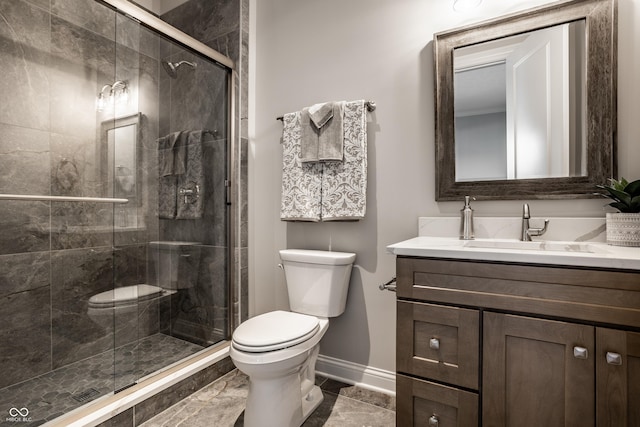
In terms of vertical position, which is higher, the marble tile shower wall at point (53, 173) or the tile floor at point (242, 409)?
the marble tile shower wall at point (53, 173)

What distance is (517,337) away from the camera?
3.27 ft

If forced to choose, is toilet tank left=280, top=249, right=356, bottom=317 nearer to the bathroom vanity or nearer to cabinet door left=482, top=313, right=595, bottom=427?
the bathroom vanity

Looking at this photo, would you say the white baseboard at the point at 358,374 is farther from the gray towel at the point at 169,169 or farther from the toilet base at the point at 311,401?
the gray towel at the point at 169,169

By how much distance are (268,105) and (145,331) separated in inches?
63.0

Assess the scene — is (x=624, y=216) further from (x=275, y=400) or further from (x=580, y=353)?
(x=275, y=400)

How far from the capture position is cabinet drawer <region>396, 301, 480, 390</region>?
3.47 feet

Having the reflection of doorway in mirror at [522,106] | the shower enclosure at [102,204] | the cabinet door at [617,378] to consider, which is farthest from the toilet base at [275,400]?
the reflection of doorway in mirror at [522,106]

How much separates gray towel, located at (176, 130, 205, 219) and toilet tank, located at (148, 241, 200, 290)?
0.66 ft

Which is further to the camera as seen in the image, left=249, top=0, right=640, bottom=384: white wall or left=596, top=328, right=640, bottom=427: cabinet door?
left=249, top=0, right=640, bottom=384: white wall

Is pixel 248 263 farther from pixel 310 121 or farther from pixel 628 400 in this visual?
pixel 628 400

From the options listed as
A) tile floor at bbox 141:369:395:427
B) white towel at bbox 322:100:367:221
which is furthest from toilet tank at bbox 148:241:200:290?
white towel at bbox 322:100:367:221

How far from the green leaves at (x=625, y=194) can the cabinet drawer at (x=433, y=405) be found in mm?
895

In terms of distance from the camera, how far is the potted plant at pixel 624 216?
1149 mm

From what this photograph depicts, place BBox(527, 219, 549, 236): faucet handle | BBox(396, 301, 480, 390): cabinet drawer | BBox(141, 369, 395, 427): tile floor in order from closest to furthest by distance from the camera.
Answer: BBox(396, 301, 480, 390): cabinet drawer → BBox(527, 219, 549, 236): faucet handle → BBox(141, 369, 395, 427): tile floor
